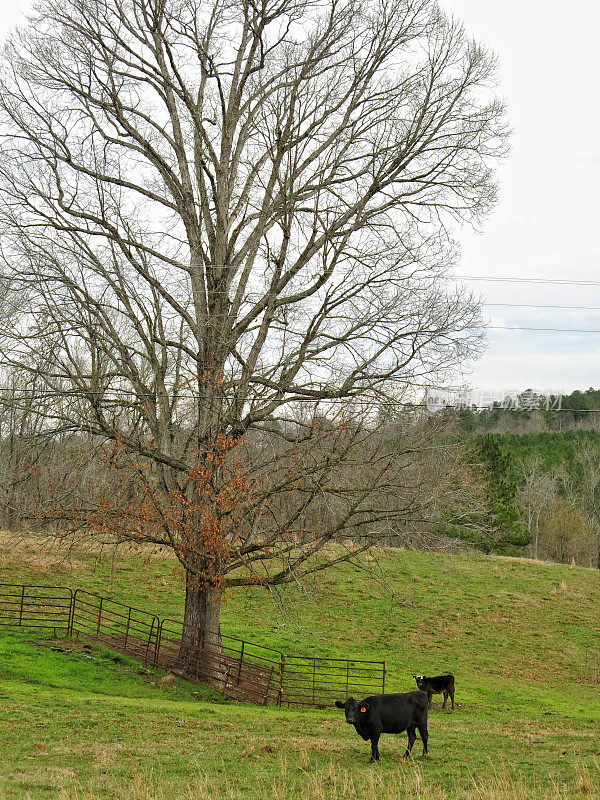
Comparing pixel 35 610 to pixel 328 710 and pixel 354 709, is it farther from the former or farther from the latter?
pixel 354 709

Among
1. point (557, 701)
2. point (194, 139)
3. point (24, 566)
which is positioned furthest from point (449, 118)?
point (24, 566)

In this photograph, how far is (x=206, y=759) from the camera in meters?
10.8

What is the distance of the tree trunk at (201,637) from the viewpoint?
18.7 meters

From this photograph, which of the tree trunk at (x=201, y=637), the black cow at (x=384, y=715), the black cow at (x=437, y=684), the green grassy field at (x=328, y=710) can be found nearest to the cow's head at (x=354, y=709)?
the black cow at (x=384, y=715)

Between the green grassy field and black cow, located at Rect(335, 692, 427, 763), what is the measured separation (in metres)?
0.39

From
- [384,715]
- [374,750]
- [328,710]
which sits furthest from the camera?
[328,710]

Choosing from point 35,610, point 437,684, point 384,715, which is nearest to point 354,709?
point 384,715

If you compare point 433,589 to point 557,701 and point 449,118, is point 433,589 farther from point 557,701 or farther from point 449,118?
point 449,118

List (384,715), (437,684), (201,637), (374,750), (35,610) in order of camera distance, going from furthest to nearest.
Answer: (35,610)
(437,684)
(201,637)
(384,715)
(374,750)

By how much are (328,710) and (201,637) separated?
357 cm

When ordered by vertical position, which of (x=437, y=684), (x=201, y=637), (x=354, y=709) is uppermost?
(x=354, y=709)

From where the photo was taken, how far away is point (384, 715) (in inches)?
461

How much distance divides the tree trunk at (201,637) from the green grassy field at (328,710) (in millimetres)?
505

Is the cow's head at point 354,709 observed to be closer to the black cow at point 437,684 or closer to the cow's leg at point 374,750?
the cow's leg at point 374,750
